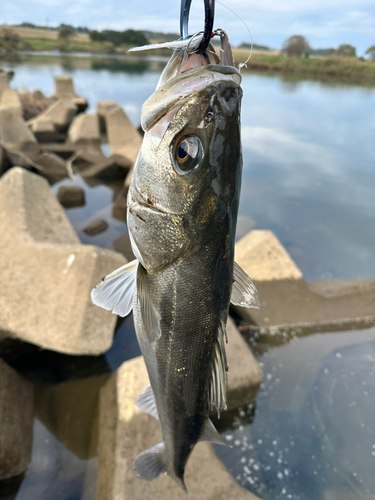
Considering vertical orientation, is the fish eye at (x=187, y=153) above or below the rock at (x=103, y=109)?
below

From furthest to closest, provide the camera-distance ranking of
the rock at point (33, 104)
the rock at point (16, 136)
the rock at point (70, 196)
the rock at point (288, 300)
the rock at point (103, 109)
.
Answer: the rock at point (33, 104)
the rock at point (103, 109)
the rock at point (16, 136)
the rock at point (70, 196)
the rock at point (288, 300)

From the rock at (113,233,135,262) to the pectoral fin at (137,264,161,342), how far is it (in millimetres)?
4478

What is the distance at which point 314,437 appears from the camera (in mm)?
3150

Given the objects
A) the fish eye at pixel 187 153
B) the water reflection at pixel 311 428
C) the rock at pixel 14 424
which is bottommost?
the water reflection at pixel 311 428

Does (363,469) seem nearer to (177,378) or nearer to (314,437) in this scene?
(314,437)

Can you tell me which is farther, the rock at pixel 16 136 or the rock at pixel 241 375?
the rock at pixel 16 136

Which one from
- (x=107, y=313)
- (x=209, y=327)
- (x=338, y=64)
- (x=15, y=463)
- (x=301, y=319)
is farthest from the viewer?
(x=338, y=64)

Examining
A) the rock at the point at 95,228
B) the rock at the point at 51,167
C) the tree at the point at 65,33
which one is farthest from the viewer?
the tree at the point at 65,33

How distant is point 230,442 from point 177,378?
2.14 metres

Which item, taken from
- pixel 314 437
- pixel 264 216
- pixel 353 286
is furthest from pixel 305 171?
pixel 314 437

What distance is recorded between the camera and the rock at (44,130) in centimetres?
1132

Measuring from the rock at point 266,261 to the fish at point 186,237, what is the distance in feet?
10.2

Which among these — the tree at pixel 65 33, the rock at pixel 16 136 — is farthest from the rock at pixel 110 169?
the tree at pixel 65 33

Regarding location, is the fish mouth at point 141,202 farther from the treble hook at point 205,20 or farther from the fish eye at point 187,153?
the treble hook at point 205,20
